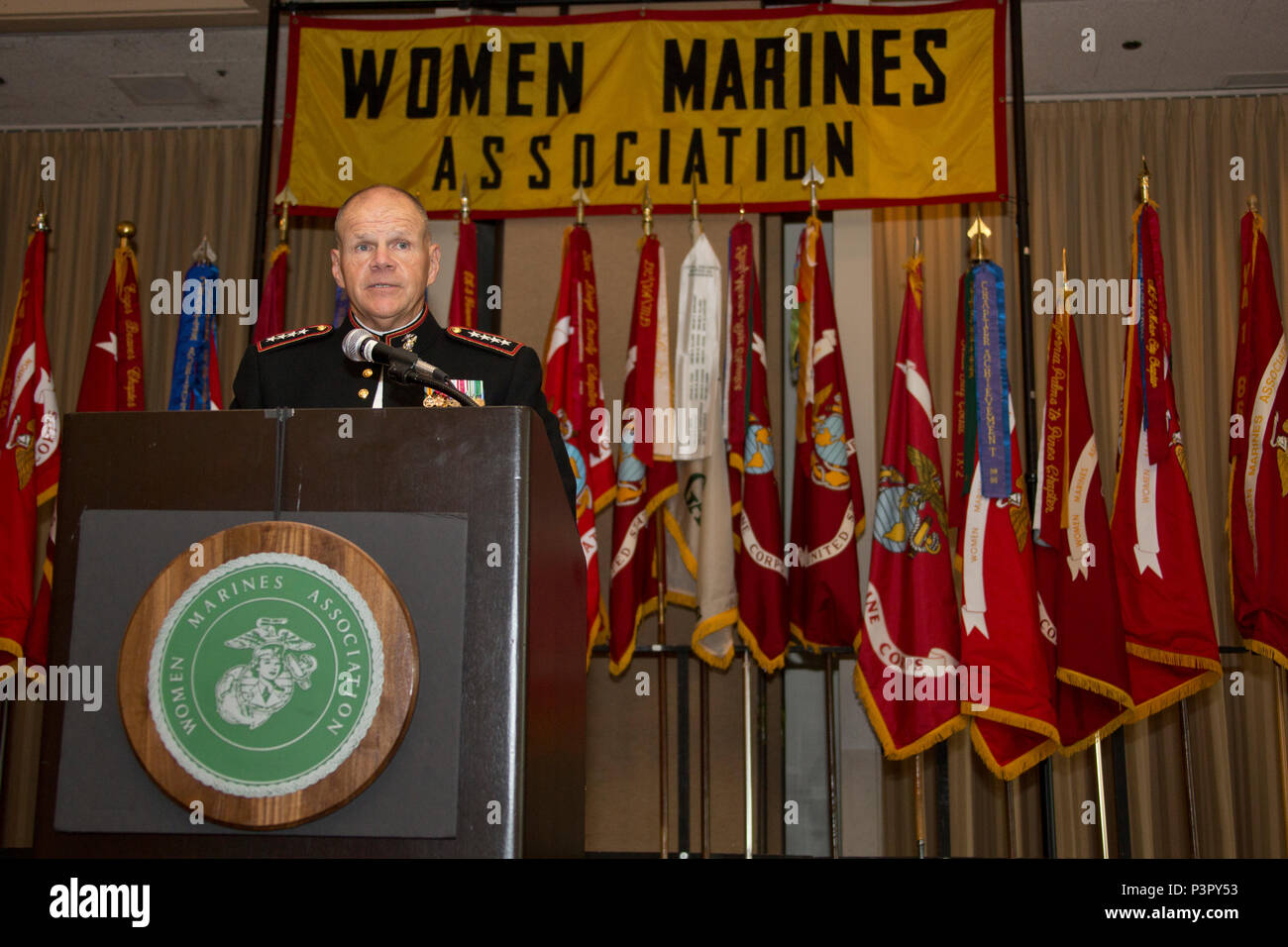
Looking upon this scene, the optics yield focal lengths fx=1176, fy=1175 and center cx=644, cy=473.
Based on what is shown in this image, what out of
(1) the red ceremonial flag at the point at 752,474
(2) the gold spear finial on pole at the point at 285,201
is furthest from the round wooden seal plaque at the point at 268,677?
(2) the gold spear finial on pole at the point at 285,201

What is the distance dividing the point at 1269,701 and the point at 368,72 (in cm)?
406

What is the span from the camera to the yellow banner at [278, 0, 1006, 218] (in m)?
3.96

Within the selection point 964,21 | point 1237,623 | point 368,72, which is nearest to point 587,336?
point 368,72

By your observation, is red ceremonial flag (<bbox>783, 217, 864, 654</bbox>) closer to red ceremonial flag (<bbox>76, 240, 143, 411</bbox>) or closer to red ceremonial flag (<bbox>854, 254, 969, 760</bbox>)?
red ceremonial flag (<bbox>854, 254, 969, 760</bbox>)

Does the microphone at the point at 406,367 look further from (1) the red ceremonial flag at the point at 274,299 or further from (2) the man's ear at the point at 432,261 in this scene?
(1) the red ceremonial flag at the point at 274,299

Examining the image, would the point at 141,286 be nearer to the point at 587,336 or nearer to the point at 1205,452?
the point at 587,336

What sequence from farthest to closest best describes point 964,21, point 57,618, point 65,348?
point 65,348 → point 964,21 → point 57,618

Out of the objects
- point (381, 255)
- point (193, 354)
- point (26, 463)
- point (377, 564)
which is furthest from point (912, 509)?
point (26, 463)

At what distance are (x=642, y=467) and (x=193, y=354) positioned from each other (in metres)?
Result: 1.71

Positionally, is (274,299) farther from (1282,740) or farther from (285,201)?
(1282,740)

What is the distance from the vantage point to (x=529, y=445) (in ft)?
4.04

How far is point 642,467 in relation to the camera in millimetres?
3973

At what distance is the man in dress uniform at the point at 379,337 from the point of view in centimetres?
195

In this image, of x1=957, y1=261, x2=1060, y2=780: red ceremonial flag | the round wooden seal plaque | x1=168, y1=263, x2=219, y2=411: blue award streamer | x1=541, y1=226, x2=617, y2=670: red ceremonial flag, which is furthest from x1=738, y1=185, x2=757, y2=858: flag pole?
the round wooden seal plaque
